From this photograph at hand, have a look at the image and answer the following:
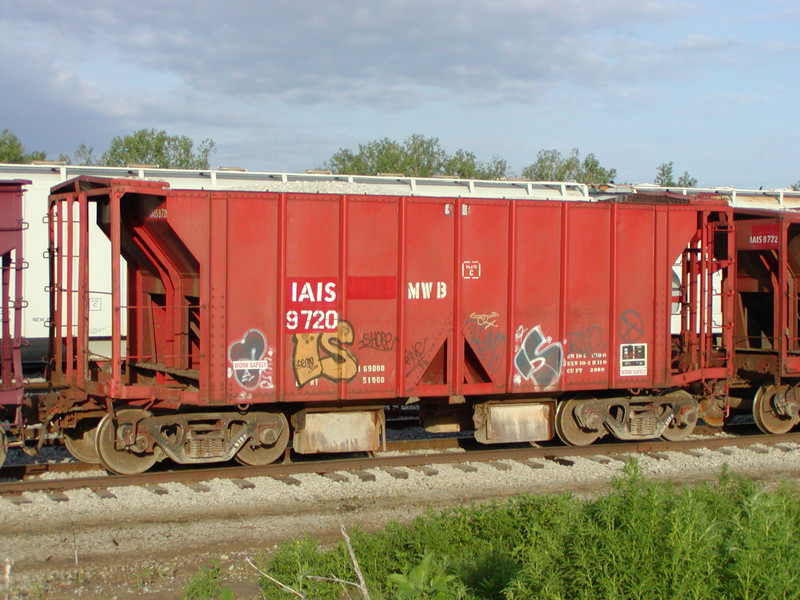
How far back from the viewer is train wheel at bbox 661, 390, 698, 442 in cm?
1168

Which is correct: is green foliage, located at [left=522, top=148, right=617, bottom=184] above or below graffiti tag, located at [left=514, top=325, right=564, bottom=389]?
above

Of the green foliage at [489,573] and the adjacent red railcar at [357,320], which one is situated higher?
the adjacent red railcar at [357,320]

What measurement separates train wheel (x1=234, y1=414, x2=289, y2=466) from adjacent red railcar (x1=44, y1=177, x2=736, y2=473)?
2 centimetres

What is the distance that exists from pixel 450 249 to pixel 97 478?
522 centimetres

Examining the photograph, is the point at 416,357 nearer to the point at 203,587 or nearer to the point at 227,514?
the point at 227,514

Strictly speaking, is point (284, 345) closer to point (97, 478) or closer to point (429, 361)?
point (429, 361)

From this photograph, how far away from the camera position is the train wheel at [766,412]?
1252 cm

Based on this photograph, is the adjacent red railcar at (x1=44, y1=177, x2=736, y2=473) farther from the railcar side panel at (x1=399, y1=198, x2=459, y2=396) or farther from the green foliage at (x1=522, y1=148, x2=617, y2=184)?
the green foliage at (x1=522, y1=148, x2=617, y2=184)

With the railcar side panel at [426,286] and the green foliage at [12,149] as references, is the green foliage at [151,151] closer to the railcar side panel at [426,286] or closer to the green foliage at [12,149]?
the green foliage at [12,149]

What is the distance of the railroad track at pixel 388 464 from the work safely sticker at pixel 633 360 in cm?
113

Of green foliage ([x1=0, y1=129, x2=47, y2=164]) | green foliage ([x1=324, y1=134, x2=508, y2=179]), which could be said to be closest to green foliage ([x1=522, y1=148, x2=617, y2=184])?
green foliage ([x1=324, y1=134, x2=508, y2=179])

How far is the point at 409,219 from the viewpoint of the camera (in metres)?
9.91

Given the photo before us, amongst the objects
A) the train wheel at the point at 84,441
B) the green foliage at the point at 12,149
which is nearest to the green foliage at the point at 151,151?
the green foliage at the point at 12,149

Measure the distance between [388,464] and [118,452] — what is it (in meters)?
3.45
